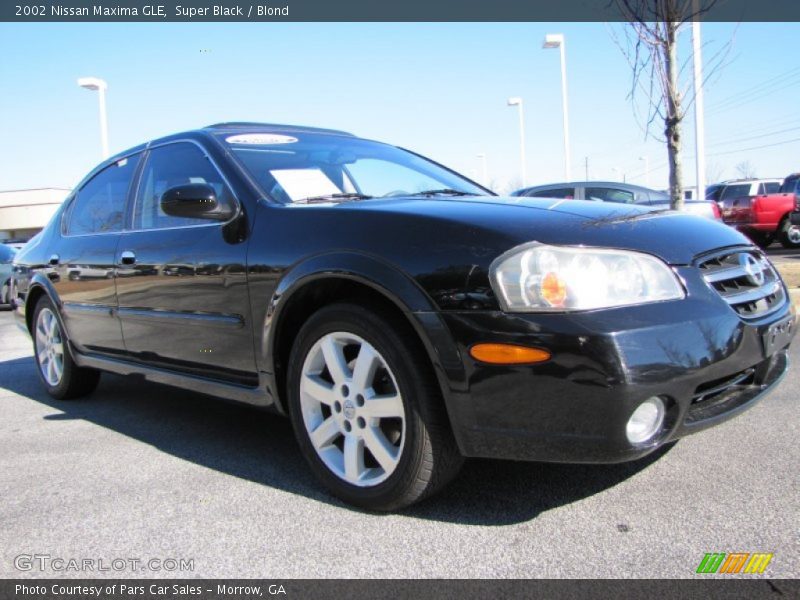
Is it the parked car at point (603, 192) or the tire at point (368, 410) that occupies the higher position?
the parked car at point (603, 192)

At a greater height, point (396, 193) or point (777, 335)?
point (396, 193)

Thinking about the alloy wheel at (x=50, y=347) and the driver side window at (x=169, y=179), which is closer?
the driver side window at (x=169, y=179)

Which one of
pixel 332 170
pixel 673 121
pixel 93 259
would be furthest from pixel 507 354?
pixel 673 121

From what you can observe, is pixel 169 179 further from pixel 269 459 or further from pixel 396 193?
pixel 269 459

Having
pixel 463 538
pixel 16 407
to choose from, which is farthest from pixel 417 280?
pixel 16 407

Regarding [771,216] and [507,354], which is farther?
[771,216]

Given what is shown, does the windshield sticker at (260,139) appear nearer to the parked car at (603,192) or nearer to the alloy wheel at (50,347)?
the alloy wheel at (50,347)

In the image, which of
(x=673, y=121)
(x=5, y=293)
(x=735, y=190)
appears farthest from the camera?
(x=735, y=190)

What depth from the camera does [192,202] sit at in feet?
9.80

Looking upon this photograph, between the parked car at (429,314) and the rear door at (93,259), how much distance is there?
1.14 feet

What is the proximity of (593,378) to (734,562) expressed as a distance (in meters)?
0.71

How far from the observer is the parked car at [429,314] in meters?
2.14

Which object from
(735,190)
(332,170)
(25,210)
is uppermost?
(25,210)

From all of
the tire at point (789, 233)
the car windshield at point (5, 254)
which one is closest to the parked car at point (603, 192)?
the tire at point (789, 233)
